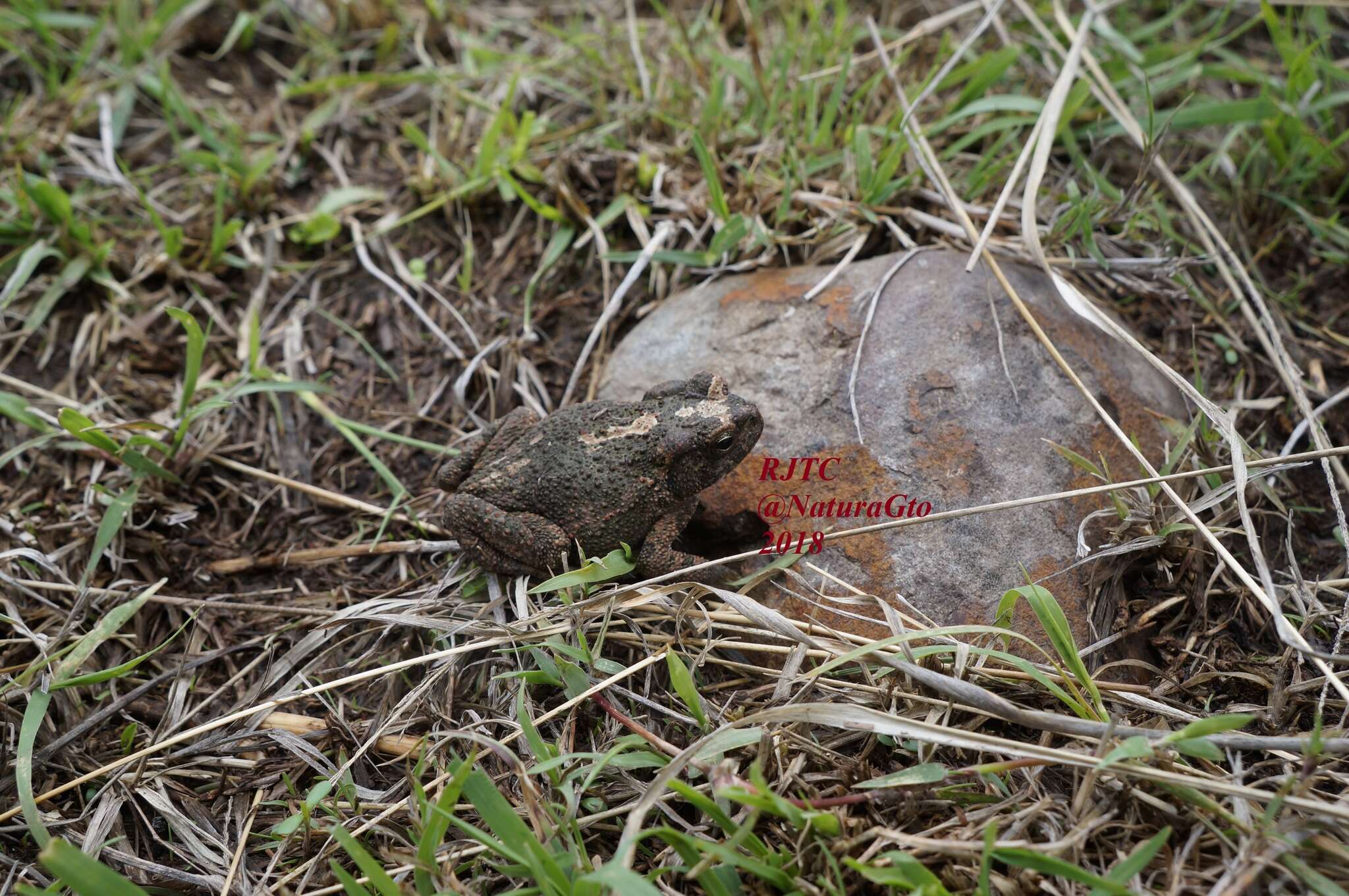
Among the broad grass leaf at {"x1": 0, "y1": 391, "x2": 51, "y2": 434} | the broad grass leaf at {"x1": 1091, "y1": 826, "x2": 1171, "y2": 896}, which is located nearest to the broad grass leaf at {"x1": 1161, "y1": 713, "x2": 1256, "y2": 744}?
the broad grass leaf at {"x1": 1091, "y1": 826, "x2": 1171, "y2": 896}

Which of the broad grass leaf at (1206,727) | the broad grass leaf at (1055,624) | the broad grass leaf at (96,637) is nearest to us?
the broad grass leaf at (1206,727)

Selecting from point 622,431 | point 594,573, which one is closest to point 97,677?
point 594,573

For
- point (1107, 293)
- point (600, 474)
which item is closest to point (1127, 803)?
point (600, 474)

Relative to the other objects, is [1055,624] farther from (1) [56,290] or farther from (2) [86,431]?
(1) [56,290]

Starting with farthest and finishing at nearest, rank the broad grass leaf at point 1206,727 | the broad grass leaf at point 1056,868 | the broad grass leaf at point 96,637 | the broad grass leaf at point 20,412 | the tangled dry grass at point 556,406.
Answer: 1. the broad grass leaf at point 20,412
2. the broad grass leaf at point 96,637
3. the tangled dry grass at point 556,406
4. the broad grass leaf at point 1206,727
5. the broad grass leaf at point 1056,868

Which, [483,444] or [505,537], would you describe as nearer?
[505,537]

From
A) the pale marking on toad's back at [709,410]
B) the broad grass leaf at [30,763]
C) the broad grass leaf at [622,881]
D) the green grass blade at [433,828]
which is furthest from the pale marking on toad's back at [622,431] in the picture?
the broad grass leaf at [30,763]

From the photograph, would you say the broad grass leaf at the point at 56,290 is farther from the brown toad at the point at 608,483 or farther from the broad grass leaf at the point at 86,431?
the brown toad at the point at 608,483
